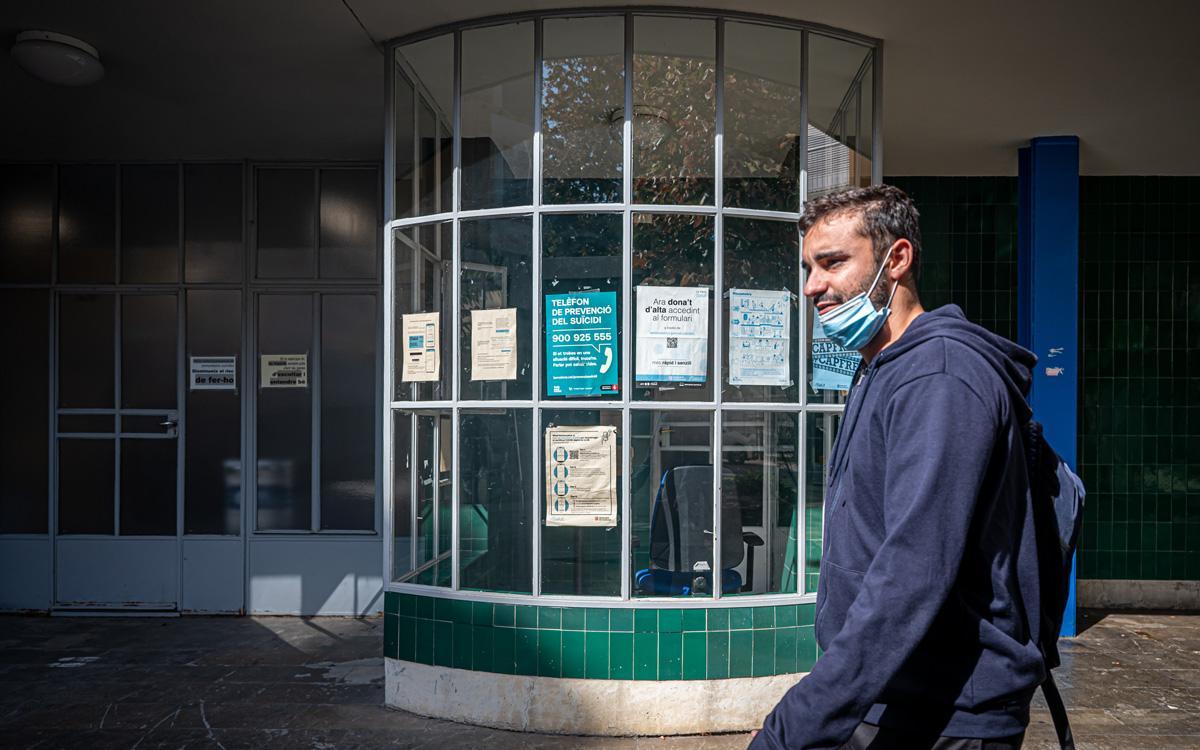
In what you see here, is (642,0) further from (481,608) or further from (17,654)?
(17,654)

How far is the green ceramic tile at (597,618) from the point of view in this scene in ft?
14.3

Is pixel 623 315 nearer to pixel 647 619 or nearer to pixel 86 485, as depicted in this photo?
pixel 647 619

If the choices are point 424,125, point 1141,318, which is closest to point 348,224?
point 424,125

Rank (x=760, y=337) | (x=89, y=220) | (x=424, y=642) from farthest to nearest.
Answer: (x=89, y=220)
(x=424, y=642)
(x=760, y=337)

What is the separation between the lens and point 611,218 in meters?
4.51

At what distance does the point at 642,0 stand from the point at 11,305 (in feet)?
19.0

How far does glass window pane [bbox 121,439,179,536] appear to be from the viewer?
7004 millimetres

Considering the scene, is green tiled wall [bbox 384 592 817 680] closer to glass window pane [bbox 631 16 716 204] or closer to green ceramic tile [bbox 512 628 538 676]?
green ceramic tile [bbox 512 628 538 676]

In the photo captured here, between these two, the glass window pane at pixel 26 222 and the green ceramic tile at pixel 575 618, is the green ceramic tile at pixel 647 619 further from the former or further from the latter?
the glass window pane at pixel 26 222

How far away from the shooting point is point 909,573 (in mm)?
1369

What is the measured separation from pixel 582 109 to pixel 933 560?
3649 millimetres

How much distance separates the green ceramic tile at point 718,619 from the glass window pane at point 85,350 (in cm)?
531

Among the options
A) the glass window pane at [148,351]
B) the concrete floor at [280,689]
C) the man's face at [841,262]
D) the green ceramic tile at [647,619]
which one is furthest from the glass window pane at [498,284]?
the glass window pane at [148,351]

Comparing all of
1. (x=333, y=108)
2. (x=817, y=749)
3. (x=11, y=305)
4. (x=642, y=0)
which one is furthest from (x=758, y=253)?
(x=11, y=305)
